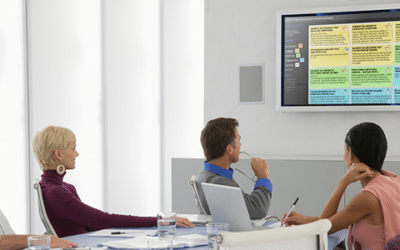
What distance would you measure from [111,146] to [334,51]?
2.55 metres

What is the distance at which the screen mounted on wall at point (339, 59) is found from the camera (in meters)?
3.50

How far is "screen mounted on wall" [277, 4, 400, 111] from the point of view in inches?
138

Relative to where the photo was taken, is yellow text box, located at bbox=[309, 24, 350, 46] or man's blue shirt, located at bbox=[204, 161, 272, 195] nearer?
man's blue shirt, located at bbox=[204, 161, 272, 195]

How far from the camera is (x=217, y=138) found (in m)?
2.41

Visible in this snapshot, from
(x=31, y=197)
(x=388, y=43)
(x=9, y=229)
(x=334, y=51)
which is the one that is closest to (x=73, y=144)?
(x=9, y=229)

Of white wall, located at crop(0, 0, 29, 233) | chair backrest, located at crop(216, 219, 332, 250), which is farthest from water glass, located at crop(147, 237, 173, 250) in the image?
white wall, located at crop(0, 0, 29, 233)

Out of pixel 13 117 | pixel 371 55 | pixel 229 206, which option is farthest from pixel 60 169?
pixel 371 55

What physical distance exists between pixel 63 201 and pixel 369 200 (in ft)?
4.46

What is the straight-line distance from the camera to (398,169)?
3.23m

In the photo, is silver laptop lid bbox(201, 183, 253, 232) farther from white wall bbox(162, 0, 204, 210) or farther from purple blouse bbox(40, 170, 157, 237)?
white wall bbox(162, 0, 204, 210)

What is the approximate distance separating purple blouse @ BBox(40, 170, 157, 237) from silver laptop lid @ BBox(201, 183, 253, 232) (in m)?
0.34

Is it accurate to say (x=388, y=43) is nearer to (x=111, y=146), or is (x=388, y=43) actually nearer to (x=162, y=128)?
(x=162, y=128)

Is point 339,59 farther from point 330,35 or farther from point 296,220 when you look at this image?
point 296,220

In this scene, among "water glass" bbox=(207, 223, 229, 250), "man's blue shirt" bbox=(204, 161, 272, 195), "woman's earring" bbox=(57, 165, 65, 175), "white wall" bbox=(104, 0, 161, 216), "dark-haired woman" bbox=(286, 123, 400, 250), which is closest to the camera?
"water glass" bbox=(207, 223, 229, 250)
